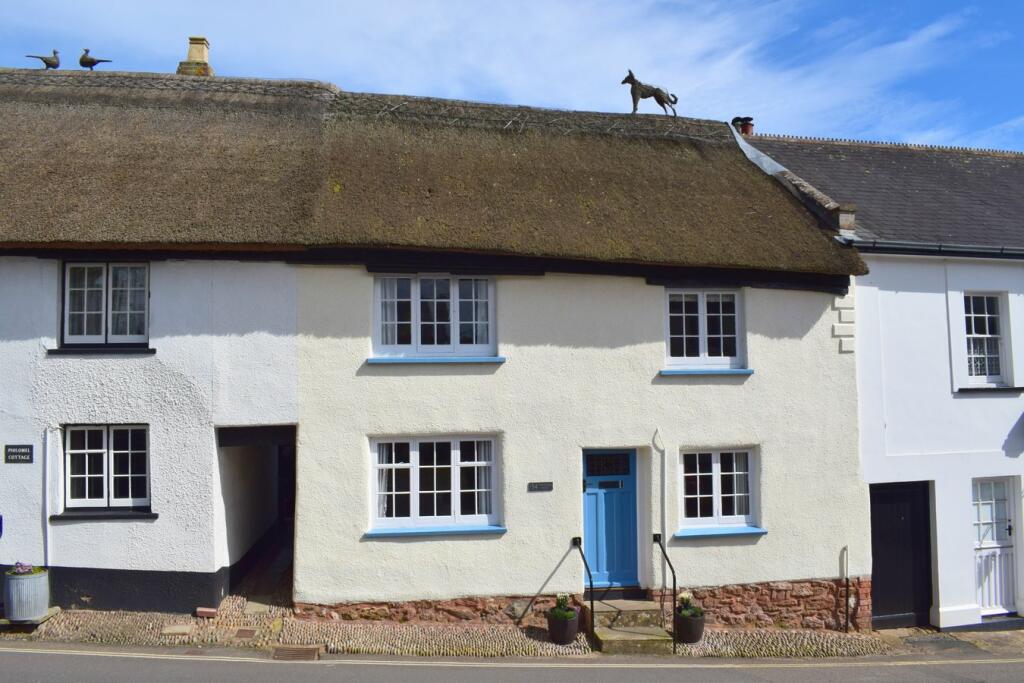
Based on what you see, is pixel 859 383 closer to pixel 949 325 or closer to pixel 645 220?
pixel 949 325

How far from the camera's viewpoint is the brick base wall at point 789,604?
1086cm

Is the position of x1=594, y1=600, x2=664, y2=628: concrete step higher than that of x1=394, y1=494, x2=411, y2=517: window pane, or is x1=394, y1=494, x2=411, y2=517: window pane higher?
x1=394, y1=494, x2=411, y2=517: window pane

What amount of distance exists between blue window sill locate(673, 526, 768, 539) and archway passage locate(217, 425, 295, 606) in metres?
5.65

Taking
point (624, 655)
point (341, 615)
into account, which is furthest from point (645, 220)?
point (341, 615)

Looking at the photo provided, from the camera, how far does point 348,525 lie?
9.97m

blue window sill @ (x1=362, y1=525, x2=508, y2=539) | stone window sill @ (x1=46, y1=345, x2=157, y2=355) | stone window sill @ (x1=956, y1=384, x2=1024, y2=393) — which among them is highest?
stone window sill @ (x1=46, y1=345, x2=157, y2=355)

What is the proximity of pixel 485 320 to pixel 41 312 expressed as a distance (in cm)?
589

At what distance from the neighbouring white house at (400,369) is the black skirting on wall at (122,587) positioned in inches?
1.1

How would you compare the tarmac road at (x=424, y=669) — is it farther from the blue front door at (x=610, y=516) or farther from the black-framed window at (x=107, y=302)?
the black-framed window at (x=107, y=302)

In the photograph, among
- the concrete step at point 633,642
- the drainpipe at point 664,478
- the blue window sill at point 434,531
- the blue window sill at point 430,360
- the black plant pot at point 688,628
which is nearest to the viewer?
the concrete step at point 633,642

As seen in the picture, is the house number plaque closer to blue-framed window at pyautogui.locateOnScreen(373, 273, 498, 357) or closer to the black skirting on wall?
the black skirting on wall

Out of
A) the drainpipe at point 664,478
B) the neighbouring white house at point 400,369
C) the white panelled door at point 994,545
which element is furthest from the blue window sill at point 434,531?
the white panelled door at point 994,545

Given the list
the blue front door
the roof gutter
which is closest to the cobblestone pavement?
the blue front door

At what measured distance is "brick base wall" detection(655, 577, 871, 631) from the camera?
10.9m
